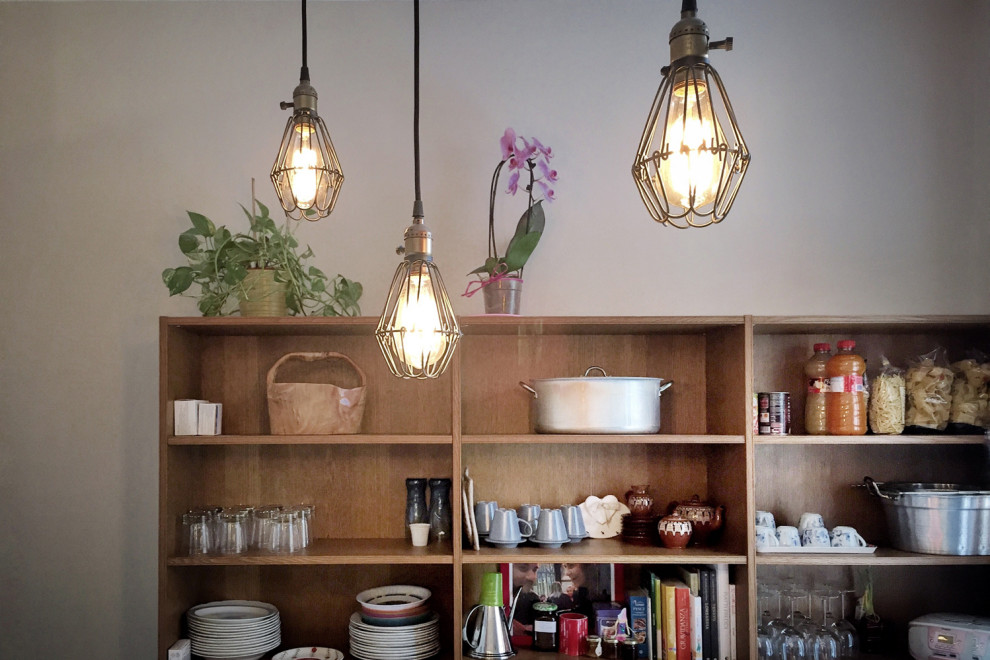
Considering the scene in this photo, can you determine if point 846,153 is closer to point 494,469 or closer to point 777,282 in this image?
point 777,282

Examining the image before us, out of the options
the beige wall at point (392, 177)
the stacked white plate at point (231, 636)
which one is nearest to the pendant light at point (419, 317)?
the beige wall at point (392, 177)

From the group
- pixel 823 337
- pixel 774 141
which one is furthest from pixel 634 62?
pixel 823 337

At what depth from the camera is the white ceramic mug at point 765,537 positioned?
247 cm

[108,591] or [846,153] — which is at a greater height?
[846,153]

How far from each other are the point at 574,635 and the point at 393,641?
0.53 metres

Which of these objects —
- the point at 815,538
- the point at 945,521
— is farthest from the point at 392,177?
the point at 945,521

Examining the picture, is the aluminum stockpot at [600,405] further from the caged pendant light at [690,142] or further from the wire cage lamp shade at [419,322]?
the caged pendant light at [690,142]

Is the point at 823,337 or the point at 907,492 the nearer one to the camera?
the point at 907,492

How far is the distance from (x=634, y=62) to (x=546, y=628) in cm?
183

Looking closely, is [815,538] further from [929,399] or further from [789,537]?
[929,399]

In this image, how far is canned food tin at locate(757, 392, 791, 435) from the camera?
251 centimetres

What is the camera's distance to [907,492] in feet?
8.04

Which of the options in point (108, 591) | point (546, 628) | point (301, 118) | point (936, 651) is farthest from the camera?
point (108, 591)

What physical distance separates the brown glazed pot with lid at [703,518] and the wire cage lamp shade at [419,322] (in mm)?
1342
